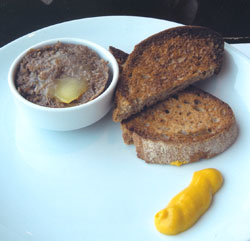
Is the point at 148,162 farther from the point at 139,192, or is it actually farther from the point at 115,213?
the point at 115,213

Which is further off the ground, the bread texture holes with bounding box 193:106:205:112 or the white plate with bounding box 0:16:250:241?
the bread texture holes with bounding box 193:106:205:112

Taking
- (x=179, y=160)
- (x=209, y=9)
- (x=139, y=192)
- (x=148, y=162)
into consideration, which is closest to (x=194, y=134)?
(x=179, y=160)

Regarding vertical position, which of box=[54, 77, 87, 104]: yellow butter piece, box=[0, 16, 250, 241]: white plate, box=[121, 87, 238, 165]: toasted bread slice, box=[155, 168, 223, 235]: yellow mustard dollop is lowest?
box=[0, 16, 250, 241]: white plate

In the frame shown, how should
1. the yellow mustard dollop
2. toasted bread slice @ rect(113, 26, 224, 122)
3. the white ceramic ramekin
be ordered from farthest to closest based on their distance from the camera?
toasted bread slice @ rect(113, 26, 224, 122) < the white ceramic ramekin < the yellow mustard dollop

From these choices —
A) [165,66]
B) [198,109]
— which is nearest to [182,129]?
[198,109]

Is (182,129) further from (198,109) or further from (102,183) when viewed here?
(102,183)

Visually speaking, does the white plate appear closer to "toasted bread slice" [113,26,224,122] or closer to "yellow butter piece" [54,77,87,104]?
"toasted bread slice" [113,26,224,122]

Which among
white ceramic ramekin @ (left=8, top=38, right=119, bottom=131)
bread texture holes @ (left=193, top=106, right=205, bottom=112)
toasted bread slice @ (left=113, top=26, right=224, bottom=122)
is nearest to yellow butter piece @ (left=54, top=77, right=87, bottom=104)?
white ceramic ramekin @ (left=8, top=38, right=119, bottom=131)
